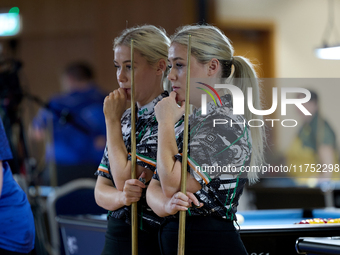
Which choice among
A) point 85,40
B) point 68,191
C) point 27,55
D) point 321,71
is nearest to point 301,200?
point 321,71

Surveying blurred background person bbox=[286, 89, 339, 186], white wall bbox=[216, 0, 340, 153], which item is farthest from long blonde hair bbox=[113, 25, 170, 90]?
white wall bbox=[216, 0, 340, 153]

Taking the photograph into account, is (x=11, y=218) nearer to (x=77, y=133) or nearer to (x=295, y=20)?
(x=77, y=133)

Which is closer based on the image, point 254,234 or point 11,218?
point 11,218

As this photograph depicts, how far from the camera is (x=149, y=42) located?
153cm

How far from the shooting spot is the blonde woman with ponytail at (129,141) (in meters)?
1.46

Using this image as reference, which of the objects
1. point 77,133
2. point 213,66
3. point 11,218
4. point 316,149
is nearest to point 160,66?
point 213,66

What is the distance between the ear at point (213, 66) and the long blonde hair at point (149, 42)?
23 centimetres

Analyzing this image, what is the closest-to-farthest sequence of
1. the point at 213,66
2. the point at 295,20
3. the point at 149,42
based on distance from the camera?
the point at 213,66 → the point at 149,42 → the point at 295,20

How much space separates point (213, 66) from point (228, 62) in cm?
6

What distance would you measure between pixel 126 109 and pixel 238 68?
417 millimetres

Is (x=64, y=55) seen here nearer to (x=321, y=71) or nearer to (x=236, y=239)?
(x=321, y=71)

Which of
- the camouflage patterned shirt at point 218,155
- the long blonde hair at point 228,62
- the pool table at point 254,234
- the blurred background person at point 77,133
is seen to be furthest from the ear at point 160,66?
the blurred background person at point 77,133

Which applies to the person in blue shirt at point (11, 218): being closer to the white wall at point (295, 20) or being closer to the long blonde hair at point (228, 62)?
the long blonde hair at point (228, 62)

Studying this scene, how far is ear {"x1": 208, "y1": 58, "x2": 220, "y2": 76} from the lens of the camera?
138 cm
